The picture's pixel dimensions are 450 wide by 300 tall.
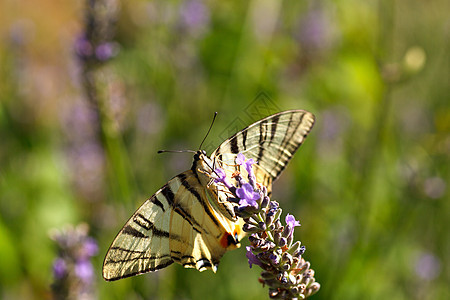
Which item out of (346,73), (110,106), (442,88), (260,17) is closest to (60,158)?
(110,106)

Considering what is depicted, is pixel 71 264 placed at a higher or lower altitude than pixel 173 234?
lower

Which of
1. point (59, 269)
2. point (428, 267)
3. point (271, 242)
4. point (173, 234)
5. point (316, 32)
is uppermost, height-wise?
point (316, 32)

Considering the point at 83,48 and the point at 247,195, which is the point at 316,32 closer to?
the point at 83,48

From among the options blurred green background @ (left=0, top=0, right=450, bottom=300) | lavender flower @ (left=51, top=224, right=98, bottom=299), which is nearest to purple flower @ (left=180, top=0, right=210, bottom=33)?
blurred green background @ (left=0, top=0, right=450, bottom=300)

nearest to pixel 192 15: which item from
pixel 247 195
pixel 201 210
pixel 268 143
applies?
pixel 268 143

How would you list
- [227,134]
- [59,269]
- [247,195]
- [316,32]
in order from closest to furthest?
[247,195] < [59,269] < [227,134] < [316,32]

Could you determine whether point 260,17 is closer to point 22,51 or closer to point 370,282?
point 22,51
